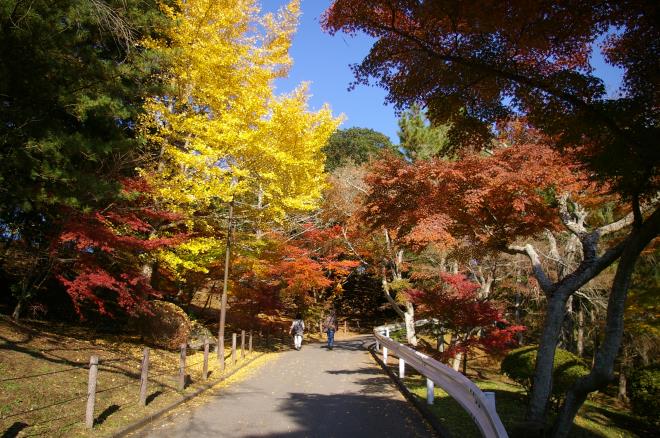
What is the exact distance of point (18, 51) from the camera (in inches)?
290

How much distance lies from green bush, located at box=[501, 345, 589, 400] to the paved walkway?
342 centimetres

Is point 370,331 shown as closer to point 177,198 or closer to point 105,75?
point 177,198

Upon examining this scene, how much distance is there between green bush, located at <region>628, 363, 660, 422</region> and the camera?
9220mm

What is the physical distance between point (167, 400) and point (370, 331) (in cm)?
3077

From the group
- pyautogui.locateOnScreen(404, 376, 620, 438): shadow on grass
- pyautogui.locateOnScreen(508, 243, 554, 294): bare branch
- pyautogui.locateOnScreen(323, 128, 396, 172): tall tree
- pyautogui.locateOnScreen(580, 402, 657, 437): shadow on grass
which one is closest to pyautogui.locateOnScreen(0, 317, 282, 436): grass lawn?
pyautogui.locateOnScreen(404, 376, 620, 438): shadow on grass

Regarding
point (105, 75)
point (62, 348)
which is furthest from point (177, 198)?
point (62, 348)

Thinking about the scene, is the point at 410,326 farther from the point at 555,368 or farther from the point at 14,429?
the point at 14,429

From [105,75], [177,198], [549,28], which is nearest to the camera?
[549,28]

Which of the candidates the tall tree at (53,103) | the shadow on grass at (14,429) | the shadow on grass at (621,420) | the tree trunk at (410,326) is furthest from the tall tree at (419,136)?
the shadow on grass at (14,429)

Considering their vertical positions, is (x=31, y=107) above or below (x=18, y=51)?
below

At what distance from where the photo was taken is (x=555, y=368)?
1066 cm

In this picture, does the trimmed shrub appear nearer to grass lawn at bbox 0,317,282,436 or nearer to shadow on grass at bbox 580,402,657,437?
grass lawn at bbox 0,317,282,436

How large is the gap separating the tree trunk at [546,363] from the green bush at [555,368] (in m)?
3.70

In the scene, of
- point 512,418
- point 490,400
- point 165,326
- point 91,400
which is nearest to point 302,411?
point 91,400
